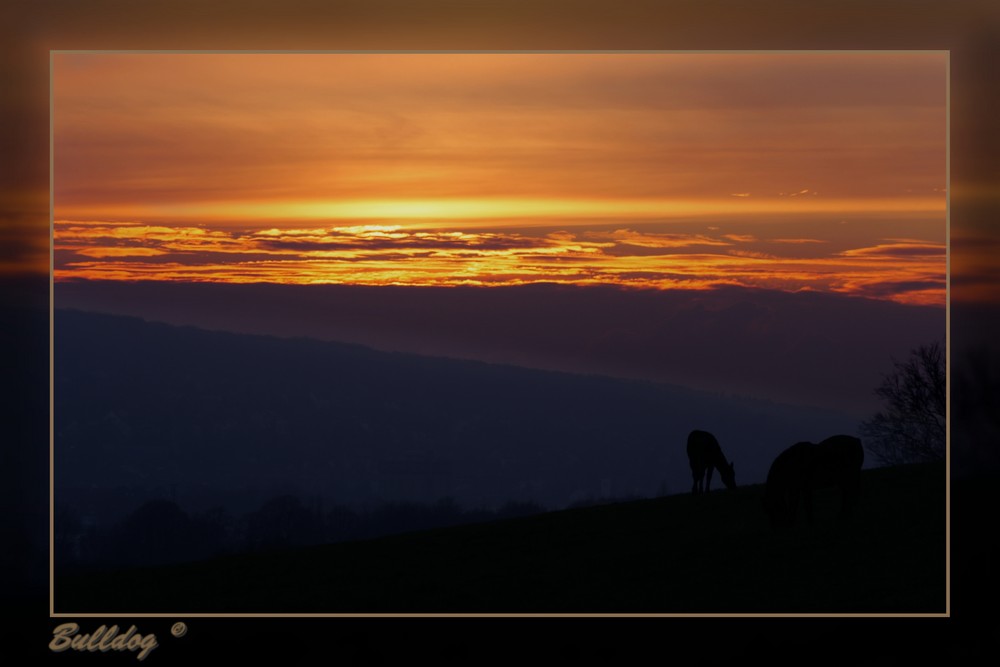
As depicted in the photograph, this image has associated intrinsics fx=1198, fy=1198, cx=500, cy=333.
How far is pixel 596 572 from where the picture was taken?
59.7 ft

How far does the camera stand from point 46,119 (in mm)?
16188

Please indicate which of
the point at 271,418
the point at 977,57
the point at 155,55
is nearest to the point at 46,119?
the point at 155,55

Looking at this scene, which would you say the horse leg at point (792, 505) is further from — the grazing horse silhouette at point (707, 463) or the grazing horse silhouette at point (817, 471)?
the grazing horse silhouette at point (707, 463)

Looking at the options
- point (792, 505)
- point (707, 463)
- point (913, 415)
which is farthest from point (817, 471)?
point (913, 415)

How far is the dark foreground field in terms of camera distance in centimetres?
1705

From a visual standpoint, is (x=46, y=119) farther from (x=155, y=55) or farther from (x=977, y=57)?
(x=977, y=57)

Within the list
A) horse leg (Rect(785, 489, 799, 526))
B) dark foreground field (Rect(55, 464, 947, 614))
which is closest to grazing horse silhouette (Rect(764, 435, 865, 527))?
horse leg (Rect(785, 489, 799, 526))

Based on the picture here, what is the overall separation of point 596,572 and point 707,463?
5.96m

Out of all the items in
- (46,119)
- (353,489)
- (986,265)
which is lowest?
(353,489)

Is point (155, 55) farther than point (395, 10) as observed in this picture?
Yes

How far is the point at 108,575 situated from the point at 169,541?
1.06 meters

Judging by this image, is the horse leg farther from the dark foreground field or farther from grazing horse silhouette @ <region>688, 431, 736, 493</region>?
grazing horse silhouette @ <region>688, 431, 736, 493</region>

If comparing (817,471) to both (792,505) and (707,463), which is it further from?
(707,463)

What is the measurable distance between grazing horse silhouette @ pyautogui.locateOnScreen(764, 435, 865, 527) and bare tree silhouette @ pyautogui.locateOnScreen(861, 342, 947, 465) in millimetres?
762
